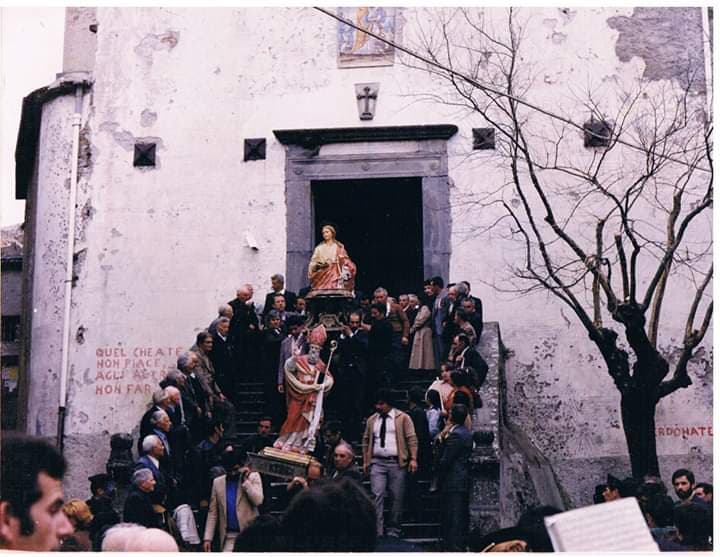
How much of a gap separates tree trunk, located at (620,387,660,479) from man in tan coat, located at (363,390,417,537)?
338cm

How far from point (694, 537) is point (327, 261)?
30.4 ft

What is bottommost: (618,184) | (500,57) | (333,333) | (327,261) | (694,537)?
(694,537)

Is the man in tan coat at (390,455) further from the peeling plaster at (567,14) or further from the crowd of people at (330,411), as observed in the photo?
the peeling plaster at (567,14)

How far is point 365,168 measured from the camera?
736 inches

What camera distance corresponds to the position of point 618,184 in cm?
1766

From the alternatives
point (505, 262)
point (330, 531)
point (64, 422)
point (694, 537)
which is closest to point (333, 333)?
point (505, 262)

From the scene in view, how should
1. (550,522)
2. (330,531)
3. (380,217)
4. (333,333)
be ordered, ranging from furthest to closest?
(380,217)
(333,333)
(330,531)
(550,522)

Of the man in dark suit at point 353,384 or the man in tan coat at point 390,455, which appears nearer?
the man in tan coat at point 390,455

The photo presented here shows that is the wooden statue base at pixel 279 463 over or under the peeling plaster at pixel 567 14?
under

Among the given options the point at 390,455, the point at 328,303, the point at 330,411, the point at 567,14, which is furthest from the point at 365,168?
the point at 390,455

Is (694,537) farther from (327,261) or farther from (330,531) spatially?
(327,261)

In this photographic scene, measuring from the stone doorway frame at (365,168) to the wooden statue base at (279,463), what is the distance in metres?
5.37

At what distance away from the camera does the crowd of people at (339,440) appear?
9836mm

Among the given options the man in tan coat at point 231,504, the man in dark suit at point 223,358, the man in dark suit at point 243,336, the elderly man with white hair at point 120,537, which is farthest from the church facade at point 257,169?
the elderly man with white hair at point 120,537
